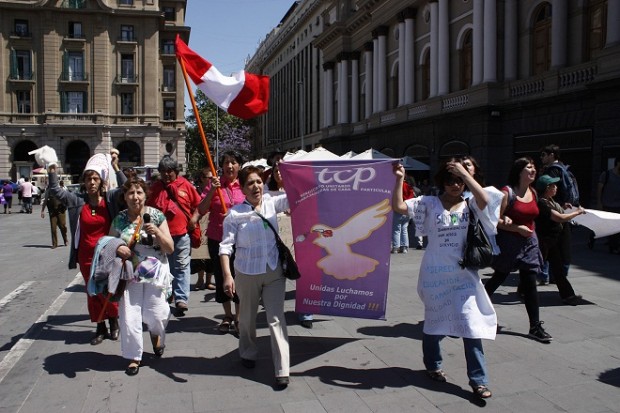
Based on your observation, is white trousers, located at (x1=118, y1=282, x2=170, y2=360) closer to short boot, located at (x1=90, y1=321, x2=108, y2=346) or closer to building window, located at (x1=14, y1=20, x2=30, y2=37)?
short boot, located at (x1=90, y1=321, x2=108, y2=346)

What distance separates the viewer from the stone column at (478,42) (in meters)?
24.3

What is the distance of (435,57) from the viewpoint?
1127 inches

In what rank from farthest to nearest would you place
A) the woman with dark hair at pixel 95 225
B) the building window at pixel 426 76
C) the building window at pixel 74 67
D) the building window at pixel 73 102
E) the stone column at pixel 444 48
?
the building window at pixel 73 102, the building window at pixel 74 67, the building window at pixel 426 76, the stone column at pixel 444 48, the woman with dark hair at pixel 95 225

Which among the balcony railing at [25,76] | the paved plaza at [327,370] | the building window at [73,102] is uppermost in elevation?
the balcony railing at [25,76]

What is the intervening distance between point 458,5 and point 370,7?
35.8ft

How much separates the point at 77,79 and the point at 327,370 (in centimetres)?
5529

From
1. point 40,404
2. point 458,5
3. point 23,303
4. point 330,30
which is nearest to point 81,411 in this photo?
point 40,404

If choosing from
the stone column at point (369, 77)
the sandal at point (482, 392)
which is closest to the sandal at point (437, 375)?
the sandal at point (482, 392)

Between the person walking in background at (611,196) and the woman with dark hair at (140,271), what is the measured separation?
10387 mm

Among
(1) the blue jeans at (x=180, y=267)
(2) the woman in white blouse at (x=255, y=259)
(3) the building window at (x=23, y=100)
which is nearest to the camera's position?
(2) the woman in white blouse at (x=255, y=259)

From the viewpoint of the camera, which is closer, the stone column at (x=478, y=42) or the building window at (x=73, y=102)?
the stone column at (x=478, y=42)

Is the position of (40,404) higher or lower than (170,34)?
lower

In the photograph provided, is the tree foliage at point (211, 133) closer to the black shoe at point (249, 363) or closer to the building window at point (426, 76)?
the building window at point (426, 76)

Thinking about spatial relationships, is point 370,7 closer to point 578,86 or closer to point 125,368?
point 578,86
